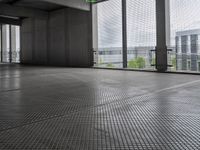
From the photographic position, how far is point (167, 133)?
81.9 inches

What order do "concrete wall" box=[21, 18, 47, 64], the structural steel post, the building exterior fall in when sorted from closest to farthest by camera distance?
the building exterior → the structural steel post → "concrete wall" box=[21, 18, 47, 64]

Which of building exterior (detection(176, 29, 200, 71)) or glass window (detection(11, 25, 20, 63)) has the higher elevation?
glass window (detection(11, 25, 20, 63))

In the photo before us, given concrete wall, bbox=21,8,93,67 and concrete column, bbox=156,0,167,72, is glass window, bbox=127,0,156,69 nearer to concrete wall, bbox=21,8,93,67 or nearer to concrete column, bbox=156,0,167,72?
concrete column, bbox=156,0,167,72

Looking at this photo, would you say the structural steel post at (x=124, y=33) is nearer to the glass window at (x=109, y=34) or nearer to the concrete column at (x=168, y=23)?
the glass window at (x=109, y=34)

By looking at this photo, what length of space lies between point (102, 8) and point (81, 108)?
899cm

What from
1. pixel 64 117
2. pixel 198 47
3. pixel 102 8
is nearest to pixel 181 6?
pixel 198 47

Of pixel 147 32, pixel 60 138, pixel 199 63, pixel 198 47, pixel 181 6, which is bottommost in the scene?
pixel 60 138

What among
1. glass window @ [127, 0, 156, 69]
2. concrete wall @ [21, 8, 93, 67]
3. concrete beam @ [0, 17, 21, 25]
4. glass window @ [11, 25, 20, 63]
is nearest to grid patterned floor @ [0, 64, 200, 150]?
glass window @ [127, 0, 156, 69]

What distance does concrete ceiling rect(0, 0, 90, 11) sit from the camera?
9.64m

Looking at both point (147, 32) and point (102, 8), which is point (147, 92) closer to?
point (147, 32)

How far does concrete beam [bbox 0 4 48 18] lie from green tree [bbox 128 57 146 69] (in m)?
6.41

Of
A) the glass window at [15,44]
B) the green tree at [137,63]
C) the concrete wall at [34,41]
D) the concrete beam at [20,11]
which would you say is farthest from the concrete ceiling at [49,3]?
the glass window at [15,44]

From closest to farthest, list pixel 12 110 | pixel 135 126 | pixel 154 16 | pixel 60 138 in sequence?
pixel 60 138 → pixel 135 126 → pixel 12 110 → pixel 154 16

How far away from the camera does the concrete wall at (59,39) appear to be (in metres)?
11.9
